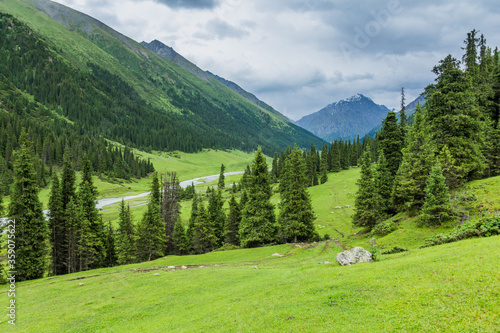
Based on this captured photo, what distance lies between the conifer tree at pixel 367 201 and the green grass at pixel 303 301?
24.3 meters

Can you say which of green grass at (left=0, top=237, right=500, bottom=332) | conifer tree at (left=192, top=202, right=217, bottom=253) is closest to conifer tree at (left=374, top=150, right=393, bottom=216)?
green grass at (left=0, top=237, right=500, bottom=332)

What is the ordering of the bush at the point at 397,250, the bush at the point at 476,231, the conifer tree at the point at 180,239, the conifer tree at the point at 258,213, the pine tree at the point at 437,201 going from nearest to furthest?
the bush at the point at 476,231
the bush at the point at 397,250
the pine tree at the point at 437,201
the conifer tree at the point at 258,213
the conifer tree at the point at 180,239

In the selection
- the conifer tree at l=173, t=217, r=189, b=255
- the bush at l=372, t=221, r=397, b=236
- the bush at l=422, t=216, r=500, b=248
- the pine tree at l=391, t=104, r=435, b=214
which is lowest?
the conifer tree at l=173, t=217, r=189, b=255

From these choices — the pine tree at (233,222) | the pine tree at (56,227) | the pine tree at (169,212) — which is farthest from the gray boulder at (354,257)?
the pine tree at (169,212)

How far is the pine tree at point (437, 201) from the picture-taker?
28292 millimetres

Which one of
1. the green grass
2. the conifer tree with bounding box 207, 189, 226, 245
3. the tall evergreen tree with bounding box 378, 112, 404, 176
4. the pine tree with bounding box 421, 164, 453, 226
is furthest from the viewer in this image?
the conifer tree with bounding box 207, 189, 226, 245

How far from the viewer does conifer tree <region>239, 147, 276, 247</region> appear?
46531 mm

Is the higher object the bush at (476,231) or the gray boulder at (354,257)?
the bush at (476,231)

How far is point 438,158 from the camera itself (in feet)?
114

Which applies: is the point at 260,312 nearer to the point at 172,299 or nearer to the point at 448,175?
the point at 172,299

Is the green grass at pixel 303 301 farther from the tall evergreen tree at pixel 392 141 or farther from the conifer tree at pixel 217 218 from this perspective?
the conifer tree at pixel 217 218

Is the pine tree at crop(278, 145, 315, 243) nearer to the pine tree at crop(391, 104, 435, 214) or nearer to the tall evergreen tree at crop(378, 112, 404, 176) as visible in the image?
the pine tree at crop(391, 104, 435, 214)

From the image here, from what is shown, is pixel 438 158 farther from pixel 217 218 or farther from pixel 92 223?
pixel 92 223

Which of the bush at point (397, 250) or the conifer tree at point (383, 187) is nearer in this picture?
the bush at point (397, 250)
